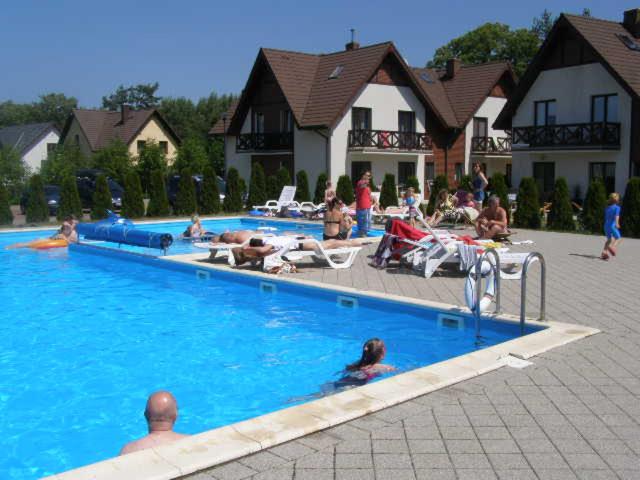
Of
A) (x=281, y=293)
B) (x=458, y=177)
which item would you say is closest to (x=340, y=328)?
(x=281, y=293)

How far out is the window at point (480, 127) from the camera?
39.2 m

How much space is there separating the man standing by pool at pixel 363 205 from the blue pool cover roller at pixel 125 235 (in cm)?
501

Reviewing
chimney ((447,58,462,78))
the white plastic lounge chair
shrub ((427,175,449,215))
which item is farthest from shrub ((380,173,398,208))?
chimney ((447,58,462,78))

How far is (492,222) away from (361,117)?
21.8 meters

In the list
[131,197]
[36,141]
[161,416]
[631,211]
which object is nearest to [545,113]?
[631,211]

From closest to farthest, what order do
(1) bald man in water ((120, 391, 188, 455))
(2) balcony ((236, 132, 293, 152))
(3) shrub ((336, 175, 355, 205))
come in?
1. (1) bald man in water ((120, 391, 188, 455))
2. (3) shrub ((336, 175, 355, 205))
3. (2) balcony ((236, 132, 293, 152))

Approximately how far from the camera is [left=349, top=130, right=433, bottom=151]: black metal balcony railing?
33531 millimetres

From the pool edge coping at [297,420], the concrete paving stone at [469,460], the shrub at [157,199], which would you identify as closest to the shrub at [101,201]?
the shrub at [157,199]

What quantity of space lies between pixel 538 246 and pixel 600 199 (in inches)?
178

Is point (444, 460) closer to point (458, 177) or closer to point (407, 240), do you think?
point (407, 240)

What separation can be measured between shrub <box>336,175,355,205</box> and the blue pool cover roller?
1165cm

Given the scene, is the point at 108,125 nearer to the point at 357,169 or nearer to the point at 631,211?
the point at 357,169

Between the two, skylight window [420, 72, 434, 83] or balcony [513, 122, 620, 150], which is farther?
skylight window [420, 72, 434, 83]

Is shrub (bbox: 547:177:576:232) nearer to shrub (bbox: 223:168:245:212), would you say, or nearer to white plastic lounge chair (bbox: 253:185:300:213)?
white plastic lounge chair (bbox: 253:185:300:213)
